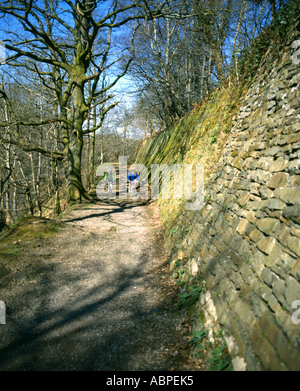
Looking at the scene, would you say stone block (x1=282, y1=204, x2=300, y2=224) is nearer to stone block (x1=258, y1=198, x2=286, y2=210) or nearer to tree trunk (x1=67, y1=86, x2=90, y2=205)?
stone block (x1=258, y1=198, x2=286, y2=210)

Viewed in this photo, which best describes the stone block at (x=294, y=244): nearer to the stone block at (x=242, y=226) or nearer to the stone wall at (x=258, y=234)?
the stone wall at (x=258, y=234)

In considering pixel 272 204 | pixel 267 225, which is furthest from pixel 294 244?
pixel 272 204

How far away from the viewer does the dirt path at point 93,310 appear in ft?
10.7

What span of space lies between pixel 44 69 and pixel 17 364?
16.0 m

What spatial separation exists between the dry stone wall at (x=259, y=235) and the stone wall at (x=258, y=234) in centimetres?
1

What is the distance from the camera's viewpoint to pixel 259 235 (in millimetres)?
3051

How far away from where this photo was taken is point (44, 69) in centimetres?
1455

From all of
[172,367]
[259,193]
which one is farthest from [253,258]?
[172,367]

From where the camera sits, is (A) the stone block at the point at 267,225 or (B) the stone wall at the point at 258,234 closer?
(B) the stone wall at the point at 258,234

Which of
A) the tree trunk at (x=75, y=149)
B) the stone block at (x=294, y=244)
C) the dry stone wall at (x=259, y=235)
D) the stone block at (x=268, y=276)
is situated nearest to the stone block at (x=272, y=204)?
the dry stone wall at (x=259, y=235)

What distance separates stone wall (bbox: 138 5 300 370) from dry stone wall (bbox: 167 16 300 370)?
0.03 ft

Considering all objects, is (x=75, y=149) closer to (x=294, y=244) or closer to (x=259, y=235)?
(x=259, y=235)

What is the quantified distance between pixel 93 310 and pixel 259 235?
10.6 feet

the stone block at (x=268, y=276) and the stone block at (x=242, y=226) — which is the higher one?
the stone block at (x=242, y=226)
